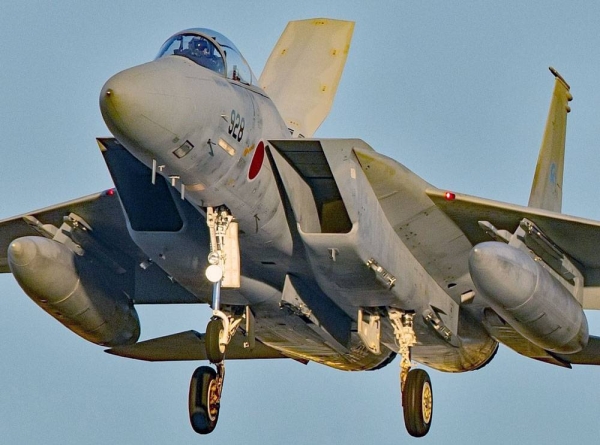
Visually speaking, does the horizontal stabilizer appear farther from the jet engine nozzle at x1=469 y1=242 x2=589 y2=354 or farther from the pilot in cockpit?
the pilot in cockpit

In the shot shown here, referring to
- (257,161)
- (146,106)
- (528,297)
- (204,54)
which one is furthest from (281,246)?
(146,106)

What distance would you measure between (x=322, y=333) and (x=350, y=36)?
4.89 metres

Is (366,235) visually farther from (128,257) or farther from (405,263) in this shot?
(128,257)

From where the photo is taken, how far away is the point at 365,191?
14.8 meters

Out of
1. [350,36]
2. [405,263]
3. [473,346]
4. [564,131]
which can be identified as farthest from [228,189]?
[564,131]

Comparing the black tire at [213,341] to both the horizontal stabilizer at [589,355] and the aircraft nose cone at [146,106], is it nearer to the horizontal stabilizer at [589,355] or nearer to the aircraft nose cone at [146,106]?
the aircraft nose cone at [146,106]

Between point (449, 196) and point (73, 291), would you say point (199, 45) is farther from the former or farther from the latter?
point (73, 291)

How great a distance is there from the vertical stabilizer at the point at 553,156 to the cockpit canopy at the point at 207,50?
5.89m

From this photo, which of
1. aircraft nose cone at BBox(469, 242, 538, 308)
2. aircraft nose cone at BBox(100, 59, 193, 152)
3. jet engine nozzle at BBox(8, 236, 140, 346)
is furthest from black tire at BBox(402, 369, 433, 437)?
aircraft nose cone at BBox(100, 59, 193, 152)

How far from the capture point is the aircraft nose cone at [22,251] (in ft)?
51.5

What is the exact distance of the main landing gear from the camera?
1619 centimetres

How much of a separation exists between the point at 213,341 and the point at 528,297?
3182 mm

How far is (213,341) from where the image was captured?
1410 centimetres

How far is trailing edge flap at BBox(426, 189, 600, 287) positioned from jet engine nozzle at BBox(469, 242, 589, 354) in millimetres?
594
